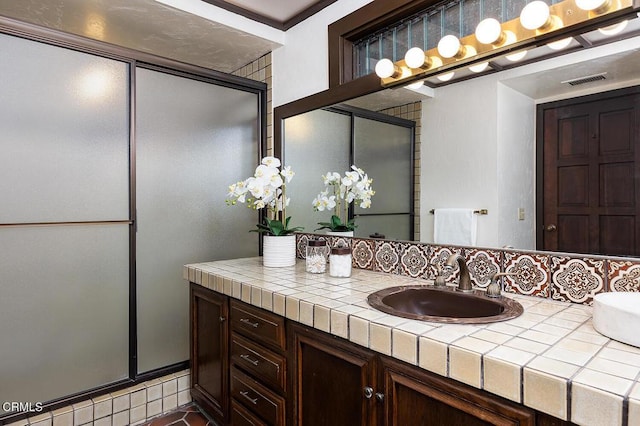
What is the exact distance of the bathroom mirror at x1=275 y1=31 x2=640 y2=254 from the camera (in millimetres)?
1301

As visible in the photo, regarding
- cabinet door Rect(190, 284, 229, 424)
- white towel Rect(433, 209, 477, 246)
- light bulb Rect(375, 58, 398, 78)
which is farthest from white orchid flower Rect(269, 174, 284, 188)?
white towel Rect(433, 209, 477, 246)

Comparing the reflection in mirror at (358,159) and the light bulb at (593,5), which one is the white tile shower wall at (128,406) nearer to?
the reflection in mirror at (358,159)

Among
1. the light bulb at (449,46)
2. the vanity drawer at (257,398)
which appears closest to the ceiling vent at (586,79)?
the light bulb at (449,46)

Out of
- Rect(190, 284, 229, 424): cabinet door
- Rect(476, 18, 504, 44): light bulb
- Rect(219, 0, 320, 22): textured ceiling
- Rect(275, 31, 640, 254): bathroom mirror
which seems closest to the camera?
Rect(275, 31, 640, 254): bathroom mirror

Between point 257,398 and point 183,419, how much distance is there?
86 centimetres

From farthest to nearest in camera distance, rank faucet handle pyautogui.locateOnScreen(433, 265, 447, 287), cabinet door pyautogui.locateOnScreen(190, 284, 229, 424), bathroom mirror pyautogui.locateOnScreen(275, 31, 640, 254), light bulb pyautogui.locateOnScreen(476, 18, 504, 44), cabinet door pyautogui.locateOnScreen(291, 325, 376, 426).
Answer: cabinet door pyautogui.locateOnScreen(190, 284, 229, 424) < faucet handle pyautogui.locateOnScreen(433, 265, 447, 287) < light bulb pyautogui.locateOnScreen(476, 18, 504, 44) < bathroom mirror pyautogui.locateOnScreen(275, 31, 640, 254) < cabinet door pyautogui.locateOnScreen(291, 325, 376, 426)

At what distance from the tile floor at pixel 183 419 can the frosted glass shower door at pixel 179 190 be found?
11.3 inches

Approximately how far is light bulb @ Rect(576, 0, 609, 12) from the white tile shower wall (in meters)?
2.60

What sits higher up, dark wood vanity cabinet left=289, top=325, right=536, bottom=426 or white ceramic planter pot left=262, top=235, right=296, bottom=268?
white ceramic planter pot left=262, top=235, right=296, bottom=268

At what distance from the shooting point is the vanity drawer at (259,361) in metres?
1.52

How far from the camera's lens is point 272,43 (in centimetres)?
258

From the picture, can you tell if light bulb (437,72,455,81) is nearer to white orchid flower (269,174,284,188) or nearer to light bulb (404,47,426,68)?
light bulb (404,47,426,68)

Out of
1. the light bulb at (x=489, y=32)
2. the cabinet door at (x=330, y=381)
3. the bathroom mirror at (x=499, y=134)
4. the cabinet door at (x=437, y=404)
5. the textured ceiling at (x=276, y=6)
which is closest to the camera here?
the cabinet door at (x=437, y=404)

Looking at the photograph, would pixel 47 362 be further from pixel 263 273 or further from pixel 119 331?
pixel 263 273
